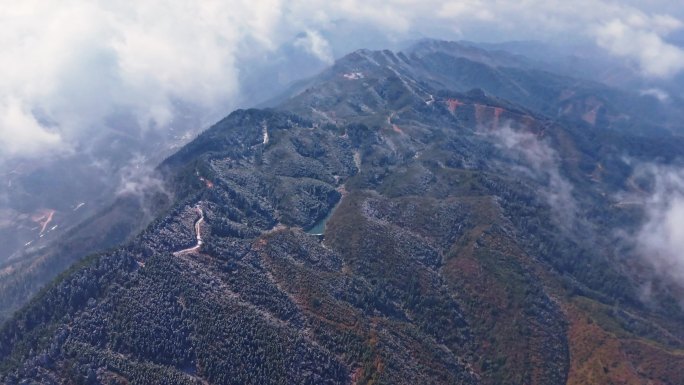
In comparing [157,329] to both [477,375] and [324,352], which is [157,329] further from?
[477,375]

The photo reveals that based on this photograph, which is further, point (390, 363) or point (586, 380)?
point (586, 380)

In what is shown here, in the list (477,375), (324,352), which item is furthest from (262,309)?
(477,375)

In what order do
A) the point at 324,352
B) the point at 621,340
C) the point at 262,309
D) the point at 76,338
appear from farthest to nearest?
1. the point at 621,340
2. the point at 262,309
3. the point at 324,352
4. the point at 76,338

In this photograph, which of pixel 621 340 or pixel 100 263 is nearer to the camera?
pixel 100 263

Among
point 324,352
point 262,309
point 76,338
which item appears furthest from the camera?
point 262,309

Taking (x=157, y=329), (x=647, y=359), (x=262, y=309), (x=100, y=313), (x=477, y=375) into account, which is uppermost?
(x=100, y=313)

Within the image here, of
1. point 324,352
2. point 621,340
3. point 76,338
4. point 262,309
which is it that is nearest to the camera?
point 76,338

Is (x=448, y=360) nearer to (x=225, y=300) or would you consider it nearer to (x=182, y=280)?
(x=225, y=300)

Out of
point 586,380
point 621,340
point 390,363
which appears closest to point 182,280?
point 390,363

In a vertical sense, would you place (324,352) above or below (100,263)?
below
